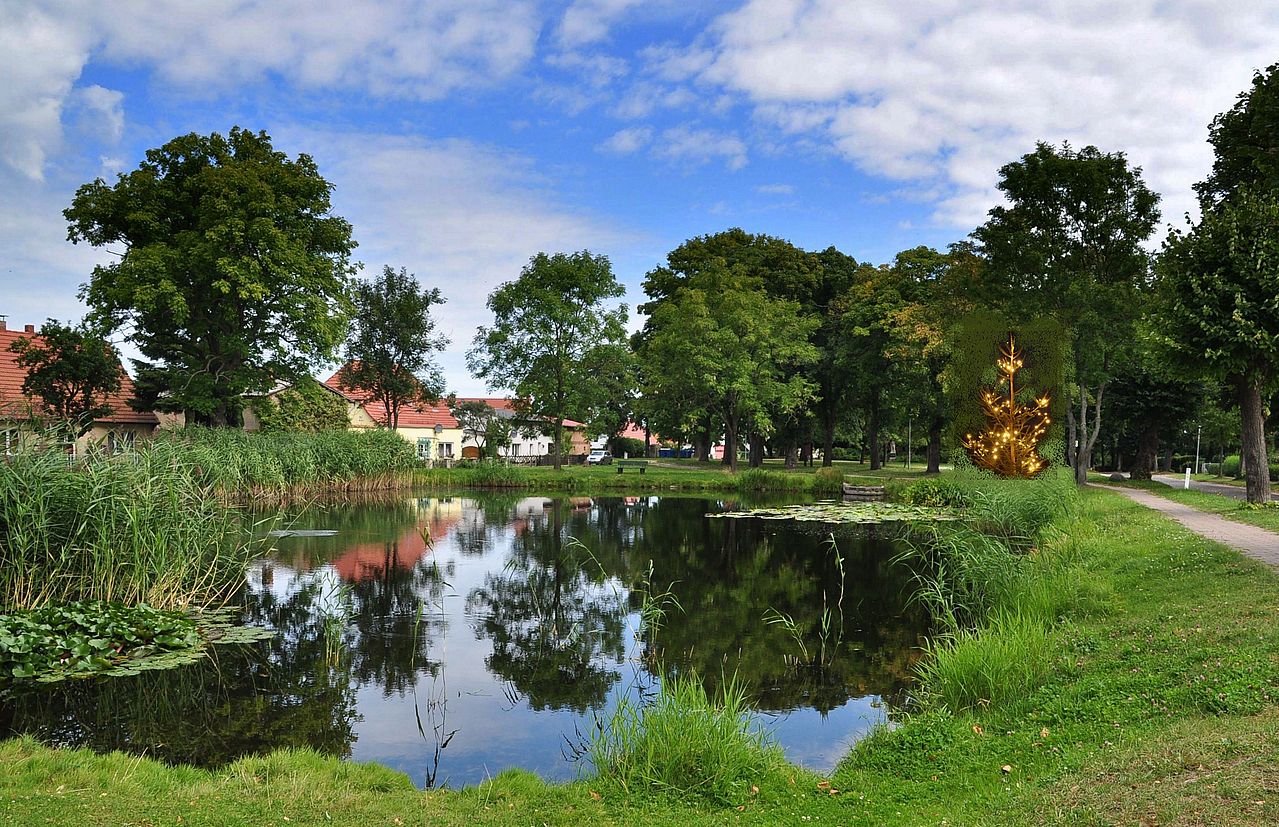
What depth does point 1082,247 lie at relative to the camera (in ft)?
104

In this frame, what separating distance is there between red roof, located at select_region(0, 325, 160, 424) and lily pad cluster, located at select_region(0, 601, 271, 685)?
29142 millimetres

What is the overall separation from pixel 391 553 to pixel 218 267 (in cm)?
1790

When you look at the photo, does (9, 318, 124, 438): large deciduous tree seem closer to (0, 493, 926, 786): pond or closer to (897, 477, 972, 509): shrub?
(0, 493, 926, 786): pond

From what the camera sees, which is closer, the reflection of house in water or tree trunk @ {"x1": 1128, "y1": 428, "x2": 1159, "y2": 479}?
the reflection of house in water

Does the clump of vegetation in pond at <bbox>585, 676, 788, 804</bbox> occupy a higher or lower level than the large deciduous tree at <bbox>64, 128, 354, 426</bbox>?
lower

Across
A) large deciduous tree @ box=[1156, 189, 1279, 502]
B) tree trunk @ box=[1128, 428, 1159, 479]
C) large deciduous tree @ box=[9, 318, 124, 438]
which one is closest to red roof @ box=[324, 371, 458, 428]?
large deciduous tree @ box=[9, 318, 124, 438]

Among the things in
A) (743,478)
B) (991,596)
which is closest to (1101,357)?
(743,478)

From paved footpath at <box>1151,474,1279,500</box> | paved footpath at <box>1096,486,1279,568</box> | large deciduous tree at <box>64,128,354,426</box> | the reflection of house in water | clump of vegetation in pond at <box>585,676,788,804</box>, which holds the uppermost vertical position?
large deciduous tree at <box>64,128,354,426</box>

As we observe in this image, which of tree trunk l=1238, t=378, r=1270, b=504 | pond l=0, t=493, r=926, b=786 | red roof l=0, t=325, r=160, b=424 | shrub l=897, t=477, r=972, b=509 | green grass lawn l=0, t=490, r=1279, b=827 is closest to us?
green grass lawn l=0, t=490, r=1279, b=827

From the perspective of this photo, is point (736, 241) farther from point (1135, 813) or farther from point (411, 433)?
point (1135, 813)

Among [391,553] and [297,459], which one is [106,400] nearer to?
[297,459]

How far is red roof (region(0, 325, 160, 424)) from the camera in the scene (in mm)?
36438

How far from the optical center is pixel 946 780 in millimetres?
6090

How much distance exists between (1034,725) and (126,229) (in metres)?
37.8
